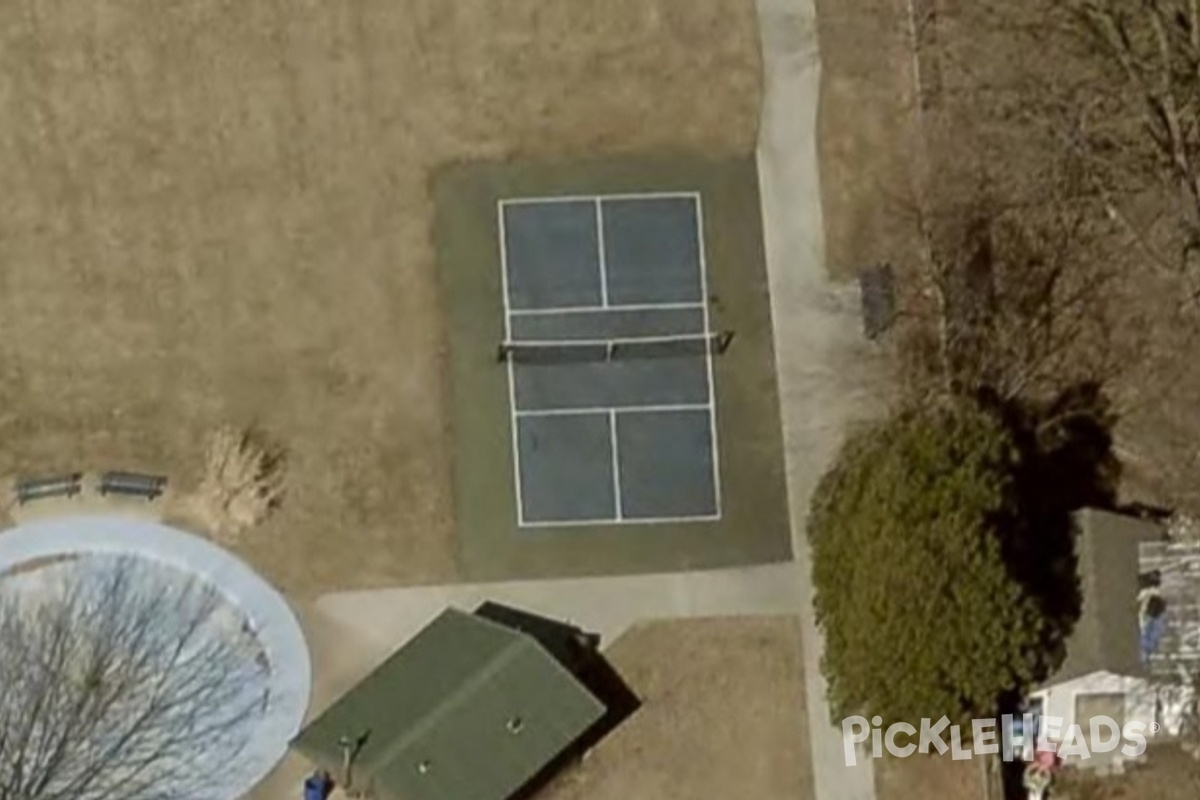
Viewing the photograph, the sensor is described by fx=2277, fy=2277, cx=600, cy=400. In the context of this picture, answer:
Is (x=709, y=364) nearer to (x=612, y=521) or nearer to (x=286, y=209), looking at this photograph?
Result: (x=612, y=521)

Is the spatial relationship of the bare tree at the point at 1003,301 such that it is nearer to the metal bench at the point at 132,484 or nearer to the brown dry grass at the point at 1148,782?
the brown dry grass at the point at 1148,782

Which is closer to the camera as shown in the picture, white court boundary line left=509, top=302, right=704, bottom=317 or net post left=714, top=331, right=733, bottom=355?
white court boundary line left=509, top=302, right=704, bottom=317

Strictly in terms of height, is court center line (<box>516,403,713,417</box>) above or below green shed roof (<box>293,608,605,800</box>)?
above

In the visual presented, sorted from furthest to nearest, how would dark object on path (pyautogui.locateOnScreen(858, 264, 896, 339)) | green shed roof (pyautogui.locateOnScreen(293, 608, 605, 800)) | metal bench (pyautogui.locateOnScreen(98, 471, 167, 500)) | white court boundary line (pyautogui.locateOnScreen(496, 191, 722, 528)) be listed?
1. dark object on path (pyautogui.locateOnScreen(858, 264, 896, 339))
2. white court boundary line (pyautogui.locateOnScreen(496, 191, 722, 528))
3. metal bench (pyautogui.locateOnScreen(98, 471, 167, 500))
4. green shed roof (pyautogui.locateOnScreen(293, 608, 605, 800))

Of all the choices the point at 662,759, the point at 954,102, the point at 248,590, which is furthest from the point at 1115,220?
the point at 248,590

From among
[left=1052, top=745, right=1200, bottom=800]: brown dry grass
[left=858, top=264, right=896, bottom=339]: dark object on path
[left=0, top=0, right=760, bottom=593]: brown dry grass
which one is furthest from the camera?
[left=858, top=264, right=896, bottom=339]: dark object on path

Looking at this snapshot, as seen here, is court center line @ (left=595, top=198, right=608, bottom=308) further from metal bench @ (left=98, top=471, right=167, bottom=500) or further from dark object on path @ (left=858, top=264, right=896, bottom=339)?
metal bench @ (left=98, top=471, right=167, bottom=500)

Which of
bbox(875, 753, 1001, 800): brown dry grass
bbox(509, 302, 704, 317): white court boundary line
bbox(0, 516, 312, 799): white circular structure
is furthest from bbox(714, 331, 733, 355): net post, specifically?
bbox(0, 516, 312, 799): white circular structure
